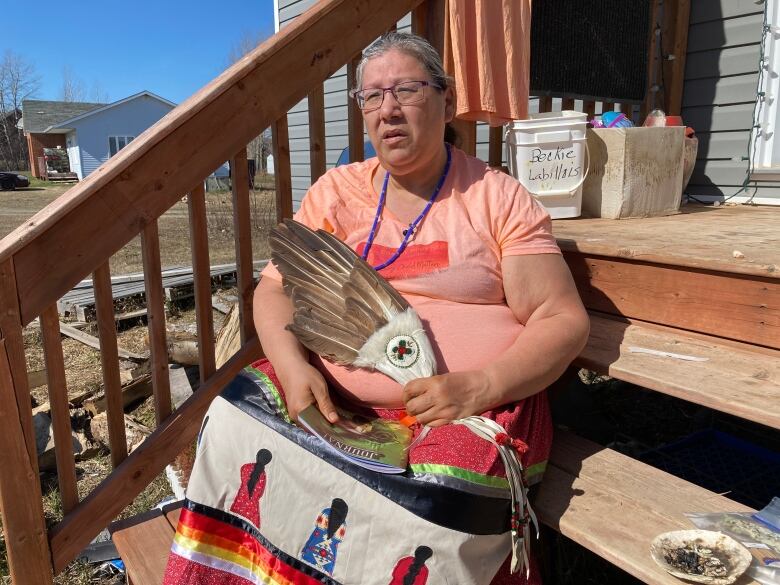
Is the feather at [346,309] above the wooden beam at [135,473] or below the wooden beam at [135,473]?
above

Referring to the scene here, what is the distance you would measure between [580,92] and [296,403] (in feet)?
9.10

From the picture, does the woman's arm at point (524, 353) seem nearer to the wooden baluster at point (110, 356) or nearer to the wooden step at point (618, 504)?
the wooden step at point (618, 504)

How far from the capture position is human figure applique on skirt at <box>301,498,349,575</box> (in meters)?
1.29

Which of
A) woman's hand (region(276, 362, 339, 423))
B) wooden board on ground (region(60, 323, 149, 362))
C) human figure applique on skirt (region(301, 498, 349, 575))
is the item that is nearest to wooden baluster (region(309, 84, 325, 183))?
woman's hand (region(276, 362, 339, 423))

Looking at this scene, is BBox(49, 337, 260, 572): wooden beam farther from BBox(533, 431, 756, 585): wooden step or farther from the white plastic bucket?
the white plastic bucket

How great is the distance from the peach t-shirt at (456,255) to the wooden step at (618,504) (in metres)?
0.38

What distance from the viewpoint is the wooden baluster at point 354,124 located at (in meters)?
2.21

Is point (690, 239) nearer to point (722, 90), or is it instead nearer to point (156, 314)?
point (156, 314)

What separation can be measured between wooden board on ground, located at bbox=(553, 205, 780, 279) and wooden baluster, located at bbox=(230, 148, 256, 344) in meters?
1.08

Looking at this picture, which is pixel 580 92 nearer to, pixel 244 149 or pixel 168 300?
pixel 244 149

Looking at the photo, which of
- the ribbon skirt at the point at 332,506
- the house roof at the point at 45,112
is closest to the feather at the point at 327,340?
the ribbon skirt at the point at 332,506

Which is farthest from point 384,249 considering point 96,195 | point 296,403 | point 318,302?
point 96,195

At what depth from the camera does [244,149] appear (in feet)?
6.47

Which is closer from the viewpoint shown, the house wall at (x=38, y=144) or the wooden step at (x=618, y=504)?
the wooden step at (x=618, y=504)
